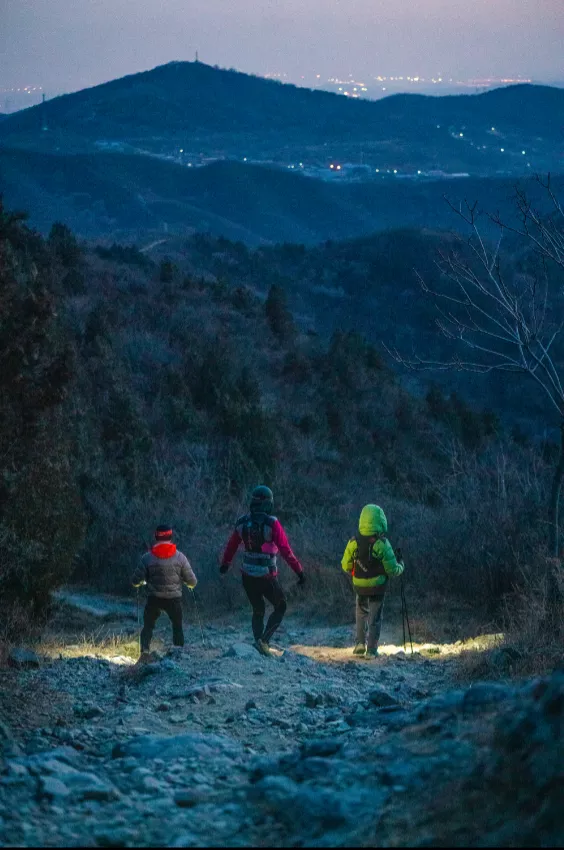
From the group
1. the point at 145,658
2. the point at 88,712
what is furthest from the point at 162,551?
the point at 88,712

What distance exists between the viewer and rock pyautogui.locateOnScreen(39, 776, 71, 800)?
4.75m

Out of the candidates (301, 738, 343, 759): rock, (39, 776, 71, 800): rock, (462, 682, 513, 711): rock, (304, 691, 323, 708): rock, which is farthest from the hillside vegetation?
(39, 776, 71, 800): rock

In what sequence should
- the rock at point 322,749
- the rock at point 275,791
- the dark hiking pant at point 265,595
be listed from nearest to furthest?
the rock at point 275,791 → the rock at point 322,749 → the dark hiking pant at point 265,595

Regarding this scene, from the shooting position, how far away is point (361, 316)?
2350 inches

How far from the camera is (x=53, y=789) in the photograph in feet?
15.8

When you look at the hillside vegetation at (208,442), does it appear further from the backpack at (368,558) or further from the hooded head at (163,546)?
the hooded head at (163,546)

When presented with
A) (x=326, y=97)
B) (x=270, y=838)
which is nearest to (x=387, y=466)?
(x=270, y=838)

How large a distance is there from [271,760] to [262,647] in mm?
4222

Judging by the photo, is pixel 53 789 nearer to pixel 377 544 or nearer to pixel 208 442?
pixel 377 544

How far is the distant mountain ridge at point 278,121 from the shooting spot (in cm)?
11919

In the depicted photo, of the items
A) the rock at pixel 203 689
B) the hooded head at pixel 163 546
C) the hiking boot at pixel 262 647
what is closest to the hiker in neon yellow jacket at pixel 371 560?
the hiking boot at pixel 262 647

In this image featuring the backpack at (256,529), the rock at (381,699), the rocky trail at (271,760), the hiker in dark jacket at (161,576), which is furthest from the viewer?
the hiker in dark jacket at (161,576)

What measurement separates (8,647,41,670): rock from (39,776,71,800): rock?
3900mm

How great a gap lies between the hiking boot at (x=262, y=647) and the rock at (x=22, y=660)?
2051 millimetres
